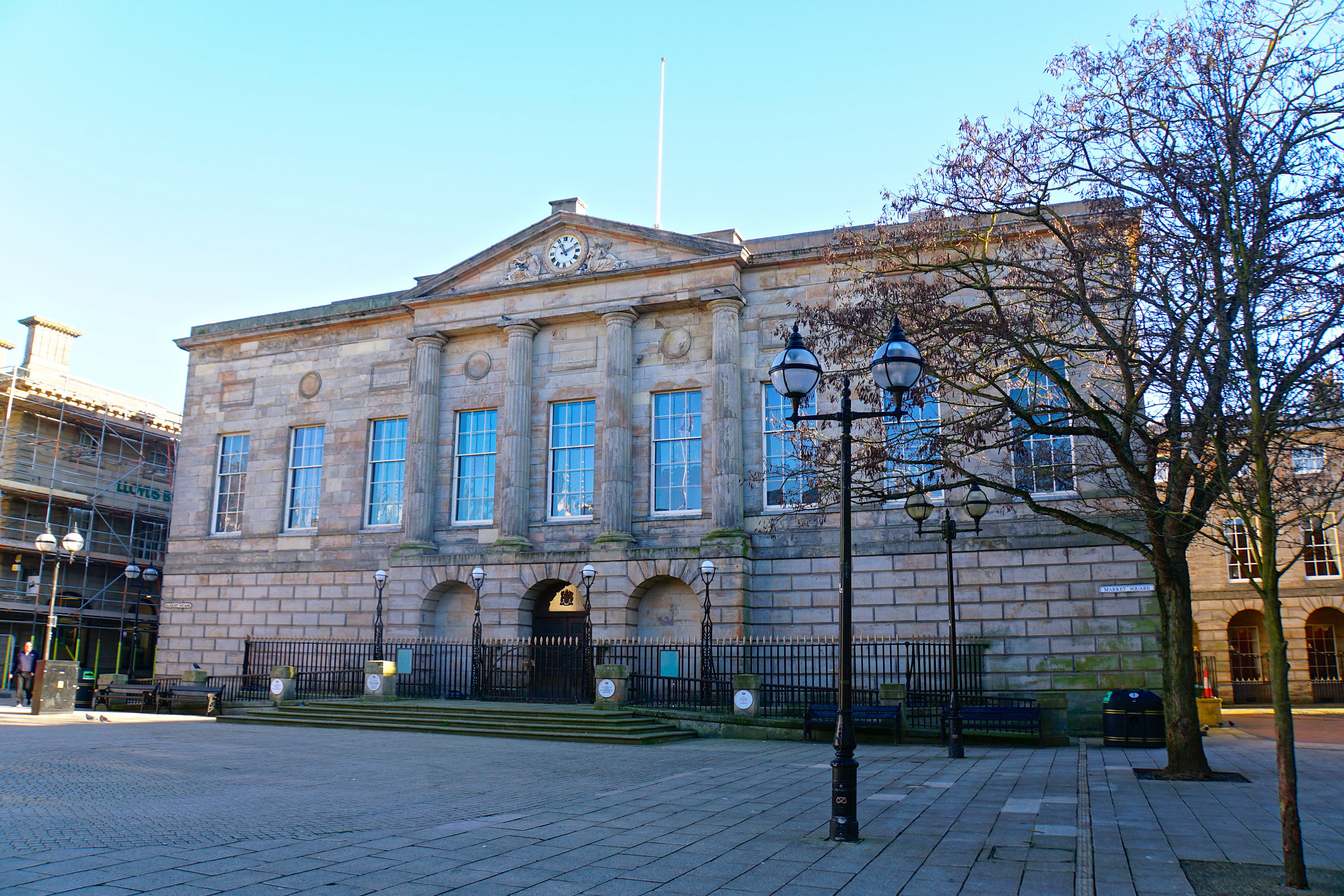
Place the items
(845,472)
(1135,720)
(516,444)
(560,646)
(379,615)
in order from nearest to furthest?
(845,472), (1135,720), (560,646), (379,615), (516,444)

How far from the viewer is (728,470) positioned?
25.5 m

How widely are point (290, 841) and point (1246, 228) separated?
37.0ft

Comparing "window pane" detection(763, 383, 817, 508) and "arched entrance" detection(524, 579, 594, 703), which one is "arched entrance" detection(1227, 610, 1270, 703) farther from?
"arched entrance" detection(524, 579, 594, 703)

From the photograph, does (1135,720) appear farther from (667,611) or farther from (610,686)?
(667,611)

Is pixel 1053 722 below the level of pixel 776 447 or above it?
below

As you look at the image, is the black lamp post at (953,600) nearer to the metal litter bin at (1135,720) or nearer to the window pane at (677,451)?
the metal litter bin at (1135,720)

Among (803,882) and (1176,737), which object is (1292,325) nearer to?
(1176,737)

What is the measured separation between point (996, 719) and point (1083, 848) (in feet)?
37.9

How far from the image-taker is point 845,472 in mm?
10109

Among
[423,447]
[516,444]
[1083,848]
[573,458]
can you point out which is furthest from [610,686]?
[1083,848]

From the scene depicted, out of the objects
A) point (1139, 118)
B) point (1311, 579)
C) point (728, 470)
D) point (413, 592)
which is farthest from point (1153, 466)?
point (1311, 579)

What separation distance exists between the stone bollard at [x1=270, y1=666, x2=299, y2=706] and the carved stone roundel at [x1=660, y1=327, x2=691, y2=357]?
13.3 meters

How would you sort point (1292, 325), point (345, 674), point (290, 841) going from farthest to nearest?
point (345, 674) → point (1292, 325) → point (290, 841)

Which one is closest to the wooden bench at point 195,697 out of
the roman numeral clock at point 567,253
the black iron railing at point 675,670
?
the black iron railing at point 675,670
